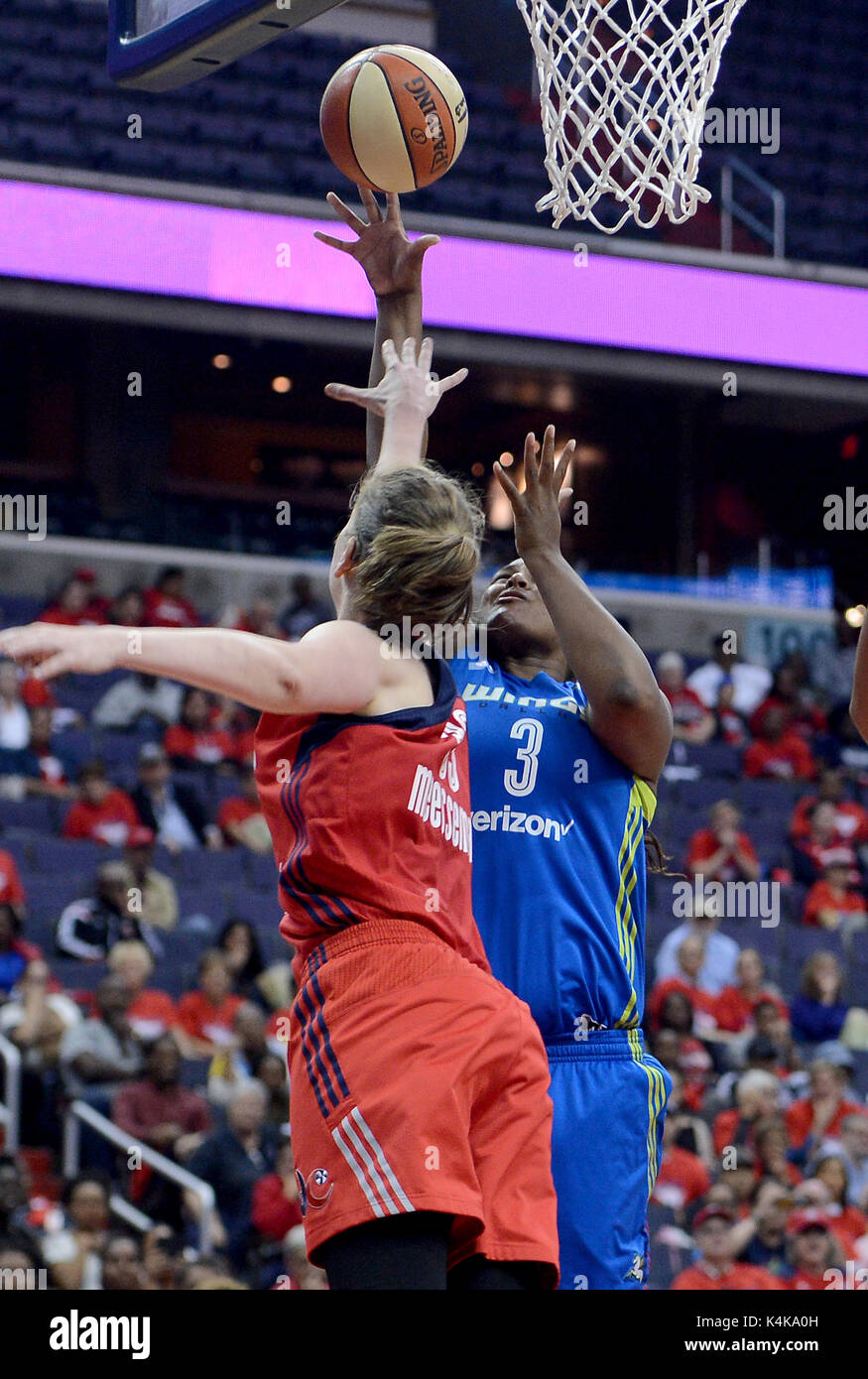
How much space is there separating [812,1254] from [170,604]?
5977 millimetres

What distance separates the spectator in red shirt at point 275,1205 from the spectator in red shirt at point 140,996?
1.08 metres

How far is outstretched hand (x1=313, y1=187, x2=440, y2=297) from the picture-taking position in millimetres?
3236

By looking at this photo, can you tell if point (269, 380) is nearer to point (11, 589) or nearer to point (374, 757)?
point (11, 589)

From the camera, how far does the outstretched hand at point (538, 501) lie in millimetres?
2941

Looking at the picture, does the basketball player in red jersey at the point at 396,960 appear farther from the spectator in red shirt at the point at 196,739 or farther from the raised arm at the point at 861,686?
the spectator in red shirt at the point at 196,739

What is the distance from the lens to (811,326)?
13.1 meters

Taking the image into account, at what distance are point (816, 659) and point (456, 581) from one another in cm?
1100

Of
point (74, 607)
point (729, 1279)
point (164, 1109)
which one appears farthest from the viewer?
point (74, 607)

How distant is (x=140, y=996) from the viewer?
764cm

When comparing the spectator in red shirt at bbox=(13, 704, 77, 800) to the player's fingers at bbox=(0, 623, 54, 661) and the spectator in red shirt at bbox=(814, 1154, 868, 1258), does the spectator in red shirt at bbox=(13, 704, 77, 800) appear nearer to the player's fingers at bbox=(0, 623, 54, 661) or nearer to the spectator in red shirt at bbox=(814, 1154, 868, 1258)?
the spectator in red shirt at bbox=(814, 1154, 868, 1258)

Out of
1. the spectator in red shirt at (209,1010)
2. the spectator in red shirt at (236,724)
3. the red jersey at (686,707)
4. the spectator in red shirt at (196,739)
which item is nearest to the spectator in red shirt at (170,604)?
the spectator in red shirt at (236,724)

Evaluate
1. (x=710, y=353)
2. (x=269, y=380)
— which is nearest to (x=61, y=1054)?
(x=710, y=353)

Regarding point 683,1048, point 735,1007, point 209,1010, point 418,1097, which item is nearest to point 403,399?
point 418,1097

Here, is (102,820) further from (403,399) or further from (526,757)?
(403,399)
